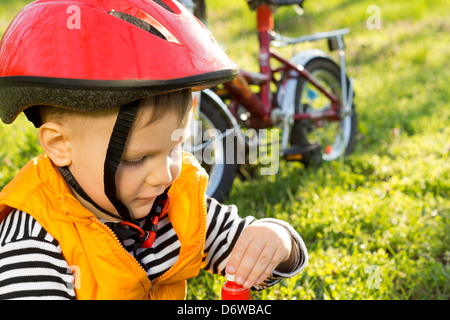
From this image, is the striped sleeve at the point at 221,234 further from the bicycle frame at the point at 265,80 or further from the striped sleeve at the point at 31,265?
the bicycle frame at the point at 265,80

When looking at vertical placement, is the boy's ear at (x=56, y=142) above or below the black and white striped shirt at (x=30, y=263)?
above

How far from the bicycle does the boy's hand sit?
1626 millimetres

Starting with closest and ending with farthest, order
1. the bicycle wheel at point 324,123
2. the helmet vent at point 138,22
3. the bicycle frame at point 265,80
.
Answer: the helmet vent at point 138,22
the bicycle frame at point 265,80
the bicycle wheel at point 324,123

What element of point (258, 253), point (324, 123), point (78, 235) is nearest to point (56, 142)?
point (78, 235)

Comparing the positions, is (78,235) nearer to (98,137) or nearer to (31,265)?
(31,265)

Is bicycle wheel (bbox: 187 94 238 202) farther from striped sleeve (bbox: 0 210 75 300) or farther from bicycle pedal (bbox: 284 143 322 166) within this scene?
striped sleeve (bbox: 0 210 75 300)

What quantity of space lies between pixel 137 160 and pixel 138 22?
43 centimetres

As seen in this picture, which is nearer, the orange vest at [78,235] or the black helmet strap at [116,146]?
the black helmet strap at [116,146]

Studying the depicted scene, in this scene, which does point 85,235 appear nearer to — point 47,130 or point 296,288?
point 47,130

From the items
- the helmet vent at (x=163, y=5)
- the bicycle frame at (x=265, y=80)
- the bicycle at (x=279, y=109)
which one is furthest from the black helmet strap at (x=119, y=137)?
the bicycle frame at (x=265, y=80)

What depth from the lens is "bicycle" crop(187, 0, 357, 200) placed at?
3709mm

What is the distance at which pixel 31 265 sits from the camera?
5.63 feet

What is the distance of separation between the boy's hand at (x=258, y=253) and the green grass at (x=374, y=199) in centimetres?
88

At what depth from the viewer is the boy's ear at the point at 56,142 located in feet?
5.82
